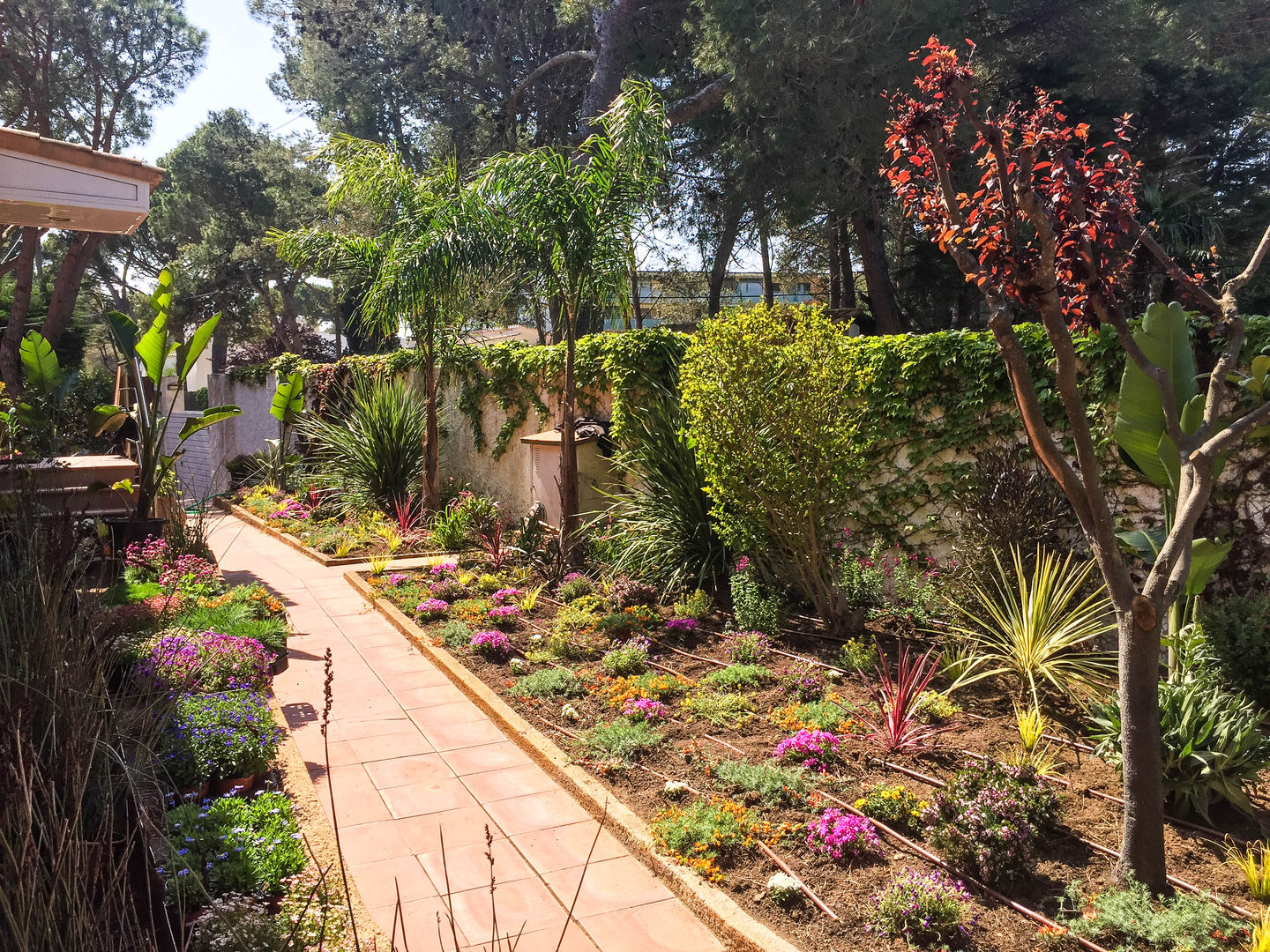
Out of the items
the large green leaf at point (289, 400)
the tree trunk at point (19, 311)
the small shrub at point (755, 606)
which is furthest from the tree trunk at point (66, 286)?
the small shrub at point (755, 606)

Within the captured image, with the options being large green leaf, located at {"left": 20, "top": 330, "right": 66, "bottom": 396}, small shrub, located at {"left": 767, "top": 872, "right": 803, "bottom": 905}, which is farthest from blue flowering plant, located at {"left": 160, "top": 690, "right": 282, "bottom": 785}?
large green leaf, located at {"left": 20, "top": 330, "right": 66, "bottom": 396}

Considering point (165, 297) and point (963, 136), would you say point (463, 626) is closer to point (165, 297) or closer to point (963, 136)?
point (165, 297)

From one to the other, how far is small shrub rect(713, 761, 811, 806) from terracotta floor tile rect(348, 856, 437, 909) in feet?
4.71

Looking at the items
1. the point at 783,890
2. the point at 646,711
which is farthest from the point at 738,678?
the point at 783,890

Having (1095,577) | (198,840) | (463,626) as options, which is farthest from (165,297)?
(1095,577)

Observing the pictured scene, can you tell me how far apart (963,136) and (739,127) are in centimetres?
440

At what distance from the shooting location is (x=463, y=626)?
6730 millimetres

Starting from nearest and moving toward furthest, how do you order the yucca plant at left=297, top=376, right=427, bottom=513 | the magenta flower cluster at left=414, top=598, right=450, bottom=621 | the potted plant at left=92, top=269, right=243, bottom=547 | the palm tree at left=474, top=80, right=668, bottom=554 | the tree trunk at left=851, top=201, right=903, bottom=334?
1. the magenta flower cluster at left=414, top=598, right=450, bottom=621
2. the potted plant at left=92, top=269, right=243, bottom=547
3. the palm tree at left=474, top=80, right=668, bottom=554
4. the yucca plant at left=297, top=376, right=427, bottom=513
5. the tree trunk at left=851, top=201, right=903, bottom=334

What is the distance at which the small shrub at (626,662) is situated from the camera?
5777 millimetres

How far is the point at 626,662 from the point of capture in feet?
18.9

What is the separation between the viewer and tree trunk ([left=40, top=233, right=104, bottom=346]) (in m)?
21.5

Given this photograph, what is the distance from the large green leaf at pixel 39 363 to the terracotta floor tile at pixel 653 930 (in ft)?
28.3

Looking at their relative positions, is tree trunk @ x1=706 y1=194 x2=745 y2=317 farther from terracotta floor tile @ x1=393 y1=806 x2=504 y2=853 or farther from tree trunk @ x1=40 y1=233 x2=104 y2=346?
tree trunk @ x1=40 y1=233 x2=104 y2=346

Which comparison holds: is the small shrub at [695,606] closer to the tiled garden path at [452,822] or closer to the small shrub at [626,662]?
the small shrub at [626,662]
